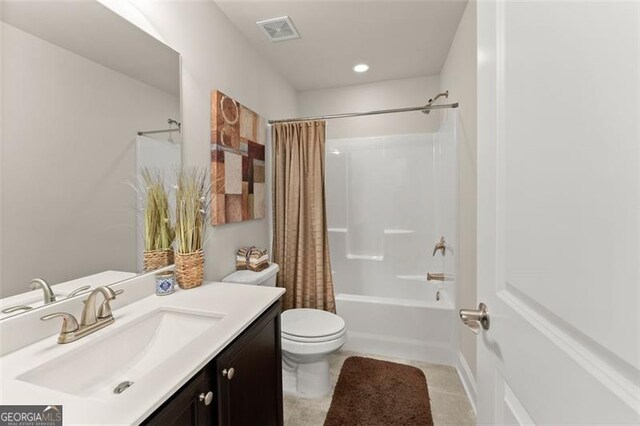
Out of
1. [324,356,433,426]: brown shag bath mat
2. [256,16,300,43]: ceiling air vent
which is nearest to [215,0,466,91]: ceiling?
[256,16,300,43]: ceiling air vent

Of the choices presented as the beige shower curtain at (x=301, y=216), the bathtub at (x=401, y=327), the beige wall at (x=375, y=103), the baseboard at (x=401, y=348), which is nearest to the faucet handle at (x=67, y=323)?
the beige shower curtain at (x=301, y=216)

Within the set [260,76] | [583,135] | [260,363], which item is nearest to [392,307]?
[260,363]

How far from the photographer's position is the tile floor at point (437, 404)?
5.20 feet

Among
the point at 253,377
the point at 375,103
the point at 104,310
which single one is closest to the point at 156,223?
the point at 104,310

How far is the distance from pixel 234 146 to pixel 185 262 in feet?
2.91

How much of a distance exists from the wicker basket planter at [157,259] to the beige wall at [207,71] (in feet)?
0.88

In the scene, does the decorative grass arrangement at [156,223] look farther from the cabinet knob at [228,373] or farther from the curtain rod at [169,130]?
the cabinet knob at [228,373]

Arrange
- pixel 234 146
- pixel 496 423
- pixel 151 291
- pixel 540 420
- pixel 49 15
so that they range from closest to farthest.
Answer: pixel 540 420, pixel 496 423, pixel 49 15, pixel 151 291, pixel 234 146

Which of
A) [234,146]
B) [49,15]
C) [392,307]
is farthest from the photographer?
[392,307]

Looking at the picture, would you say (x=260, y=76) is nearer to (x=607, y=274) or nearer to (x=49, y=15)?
(x=49, y=15)

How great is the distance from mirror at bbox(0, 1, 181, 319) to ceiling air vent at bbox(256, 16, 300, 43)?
89 cm

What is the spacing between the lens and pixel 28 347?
83 centimetres
